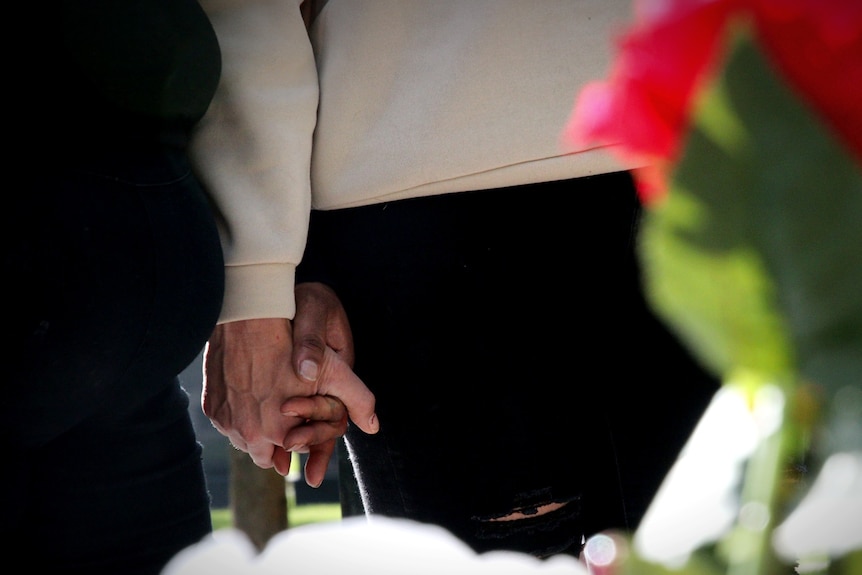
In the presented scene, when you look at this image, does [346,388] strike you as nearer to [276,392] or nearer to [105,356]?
[276,392]

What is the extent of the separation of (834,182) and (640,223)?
2.72 ft

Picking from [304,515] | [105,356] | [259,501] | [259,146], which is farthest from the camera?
[304,515]

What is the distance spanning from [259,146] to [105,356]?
1.11 feet

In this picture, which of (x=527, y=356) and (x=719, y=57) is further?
(x=527, y=356)

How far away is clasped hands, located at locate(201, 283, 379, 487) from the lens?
43.8 inches

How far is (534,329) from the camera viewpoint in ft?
3.53

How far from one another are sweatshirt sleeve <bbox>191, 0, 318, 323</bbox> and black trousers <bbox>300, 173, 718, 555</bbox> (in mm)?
96

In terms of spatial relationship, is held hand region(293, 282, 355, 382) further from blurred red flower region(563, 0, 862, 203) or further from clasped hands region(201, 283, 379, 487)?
blurred red flower region(563, 0, 862, 203)

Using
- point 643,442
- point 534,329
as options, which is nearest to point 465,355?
point 534,329

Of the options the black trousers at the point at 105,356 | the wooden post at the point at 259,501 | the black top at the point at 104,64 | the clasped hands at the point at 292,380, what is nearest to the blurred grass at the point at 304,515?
the wooden post at the point at 259,501

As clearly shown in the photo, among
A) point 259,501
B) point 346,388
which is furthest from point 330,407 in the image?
point 259,501

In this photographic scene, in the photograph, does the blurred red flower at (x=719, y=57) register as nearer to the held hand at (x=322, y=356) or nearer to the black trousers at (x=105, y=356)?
the black trousers at (x=105, y=356)

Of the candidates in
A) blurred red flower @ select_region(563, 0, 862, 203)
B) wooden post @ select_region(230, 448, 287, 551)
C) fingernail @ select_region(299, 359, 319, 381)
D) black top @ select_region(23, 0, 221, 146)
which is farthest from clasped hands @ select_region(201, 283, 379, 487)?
wooden post @ select_region(230, 448, 287, 551)

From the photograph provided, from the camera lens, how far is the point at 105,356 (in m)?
0.82
